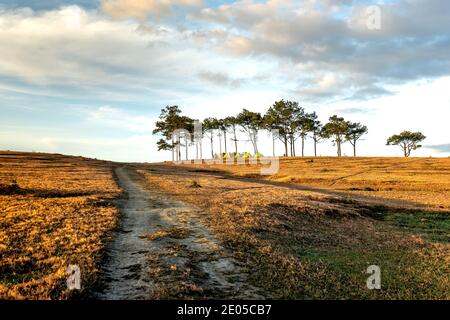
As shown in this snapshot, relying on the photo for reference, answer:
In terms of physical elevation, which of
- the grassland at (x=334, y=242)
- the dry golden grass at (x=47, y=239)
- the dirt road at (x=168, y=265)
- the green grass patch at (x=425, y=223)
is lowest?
the green grass patch at (x=425, y=223)

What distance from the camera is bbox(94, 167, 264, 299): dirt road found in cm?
1227

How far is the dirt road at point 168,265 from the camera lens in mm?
12273

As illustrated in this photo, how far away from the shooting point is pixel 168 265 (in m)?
14.6

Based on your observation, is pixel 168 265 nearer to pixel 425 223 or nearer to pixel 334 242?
pixel 334 242

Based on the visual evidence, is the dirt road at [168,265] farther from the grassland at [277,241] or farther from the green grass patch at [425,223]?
the green grass patch at [425,223]

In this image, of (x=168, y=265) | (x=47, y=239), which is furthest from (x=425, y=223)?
(x=47, y=239)

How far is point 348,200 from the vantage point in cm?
3991

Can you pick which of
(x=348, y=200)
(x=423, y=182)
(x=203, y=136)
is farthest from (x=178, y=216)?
(x=203, y=136)

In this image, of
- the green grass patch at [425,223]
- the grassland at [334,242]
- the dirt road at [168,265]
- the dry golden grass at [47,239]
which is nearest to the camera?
the dirt road at [168,265]

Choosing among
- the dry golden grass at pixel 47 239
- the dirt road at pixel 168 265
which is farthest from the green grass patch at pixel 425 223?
the dry golden grass at pixel 47 239

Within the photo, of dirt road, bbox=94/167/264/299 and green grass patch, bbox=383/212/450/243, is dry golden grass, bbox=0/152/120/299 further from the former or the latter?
green grass patch, bbox=383/212/450/243

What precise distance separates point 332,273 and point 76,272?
9.61 metres

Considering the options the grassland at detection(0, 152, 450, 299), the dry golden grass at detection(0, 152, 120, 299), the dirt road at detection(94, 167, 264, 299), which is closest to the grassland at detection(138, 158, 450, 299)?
the grassland at detection(0, 152, 450, 299)
